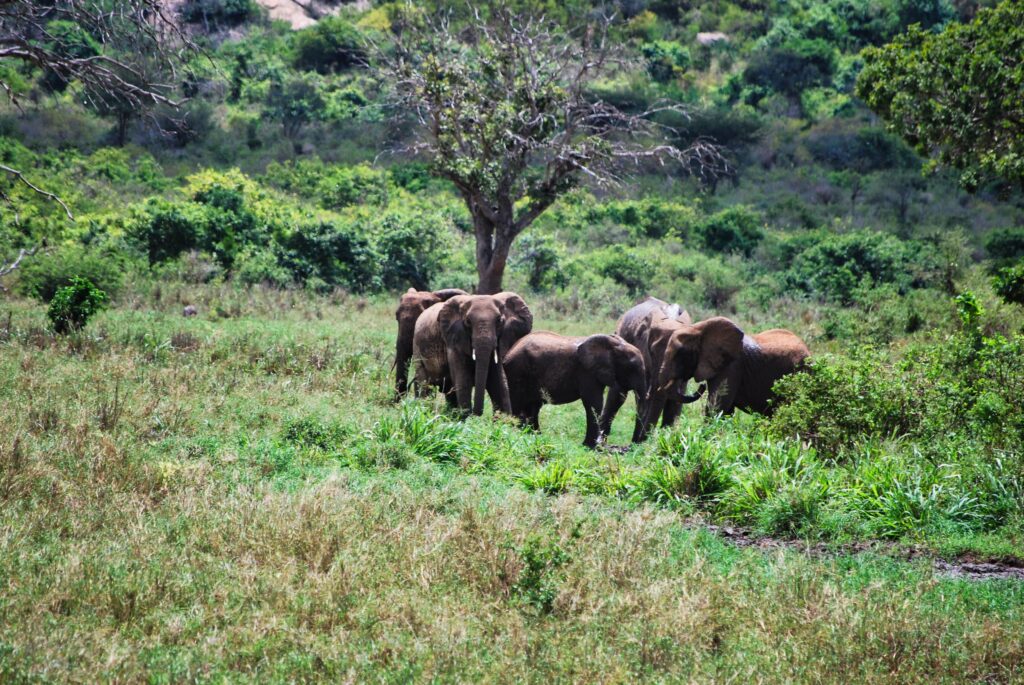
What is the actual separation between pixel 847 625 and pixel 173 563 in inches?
154

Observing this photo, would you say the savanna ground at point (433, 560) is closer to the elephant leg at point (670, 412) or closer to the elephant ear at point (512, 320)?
the elephant ear at point (512, 320)

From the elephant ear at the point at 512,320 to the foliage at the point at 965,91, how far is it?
658 cm

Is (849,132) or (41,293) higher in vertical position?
(849,132)

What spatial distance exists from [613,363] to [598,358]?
24 cm

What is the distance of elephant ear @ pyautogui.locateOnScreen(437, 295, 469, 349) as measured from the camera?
12.7 metres

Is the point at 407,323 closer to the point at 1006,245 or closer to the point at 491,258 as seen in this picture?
the point at 491,258

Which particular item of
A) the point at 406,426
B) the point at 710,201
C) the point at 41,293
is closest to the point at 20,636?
the point at 406,426

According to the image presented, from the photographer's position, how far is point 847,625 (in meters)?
5.61

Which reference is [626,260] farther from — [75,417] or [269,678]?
[269,678]

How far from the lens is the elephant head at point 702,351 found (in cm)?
1295

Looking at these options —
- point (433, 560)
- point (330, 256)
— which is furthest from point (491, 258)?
point (433, 560)

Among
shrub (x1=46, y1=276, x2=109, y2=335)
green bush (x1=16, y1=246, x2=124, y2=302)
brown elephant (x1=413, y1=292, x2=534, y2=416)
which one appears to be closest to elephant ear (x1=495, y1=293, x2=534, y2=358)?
brown elephant (x1=413, y1=292, x2=534, y2=416)

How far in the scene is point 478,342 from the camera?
40.6 feet

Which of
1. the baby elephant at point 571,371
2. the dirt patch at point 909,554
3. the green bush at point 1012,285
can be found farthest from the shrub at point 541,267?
the dirt patch at point 909,554
